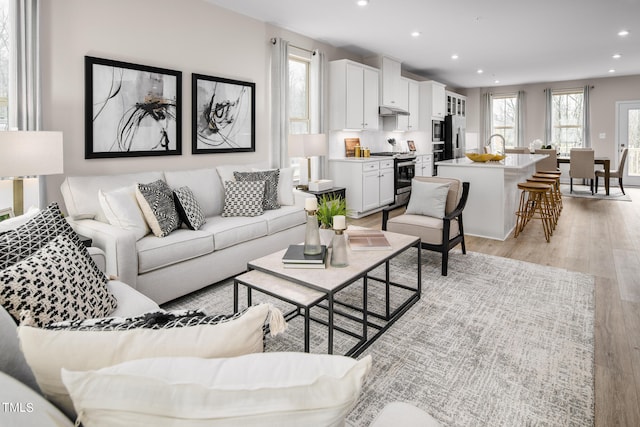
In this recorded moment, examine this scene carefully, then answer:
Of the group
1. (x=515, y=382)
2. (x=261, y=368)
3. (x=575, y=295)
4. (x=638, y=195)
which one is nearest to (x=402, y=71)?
(x=638, y=195)

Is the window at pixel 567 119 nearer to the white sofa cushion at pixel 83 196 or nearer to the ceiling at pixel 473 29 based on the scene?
the ceiling at pixel 473 29

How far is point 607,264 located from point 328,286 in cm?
327

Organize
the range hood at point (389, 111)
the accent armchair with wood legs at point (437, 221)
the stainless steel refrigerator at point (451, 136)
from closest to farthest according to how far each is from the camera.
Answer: the accent armchair with wood legs at point (437, 221) → the range hood at point (389, 111) → the stainless steel refrigerator at point (451, 136)

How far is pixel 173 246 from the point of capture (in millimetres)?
2830

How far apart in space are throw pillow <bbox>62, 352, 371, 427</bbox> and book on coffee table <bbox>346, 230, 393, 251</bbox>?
201 centimetres

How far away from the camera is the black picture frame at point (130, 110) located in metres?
3.29

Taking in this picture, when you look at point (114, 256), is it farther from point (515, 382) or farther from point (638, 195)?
point (638, 195)

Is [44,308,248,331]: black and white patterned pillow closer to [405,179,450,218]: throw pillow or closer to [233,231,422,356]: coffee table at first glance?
[233,231,422,356]: coffee table

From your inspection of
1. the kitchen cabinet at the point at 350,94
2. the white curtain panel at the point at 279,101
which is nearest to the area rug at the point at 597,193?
the kitchen cabinet at the point at 350,94

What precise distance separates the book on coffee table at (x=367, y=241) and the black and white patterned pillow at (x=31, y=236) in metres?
1.64

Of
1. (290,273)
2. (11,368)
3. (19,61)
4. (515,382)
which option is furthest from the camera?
(19,61)

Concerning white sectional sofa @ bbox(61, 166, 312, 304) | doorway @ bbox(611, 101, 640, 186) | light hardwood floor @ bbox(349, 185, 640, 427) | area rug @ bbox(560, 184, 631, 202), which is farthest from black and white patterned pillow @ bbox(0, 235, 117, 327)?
doorway @ bbox(611, 101, 640, 186)

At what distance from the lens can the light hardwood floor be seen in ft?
6.16

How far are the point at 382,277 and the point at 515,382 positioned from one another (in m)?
1.56
